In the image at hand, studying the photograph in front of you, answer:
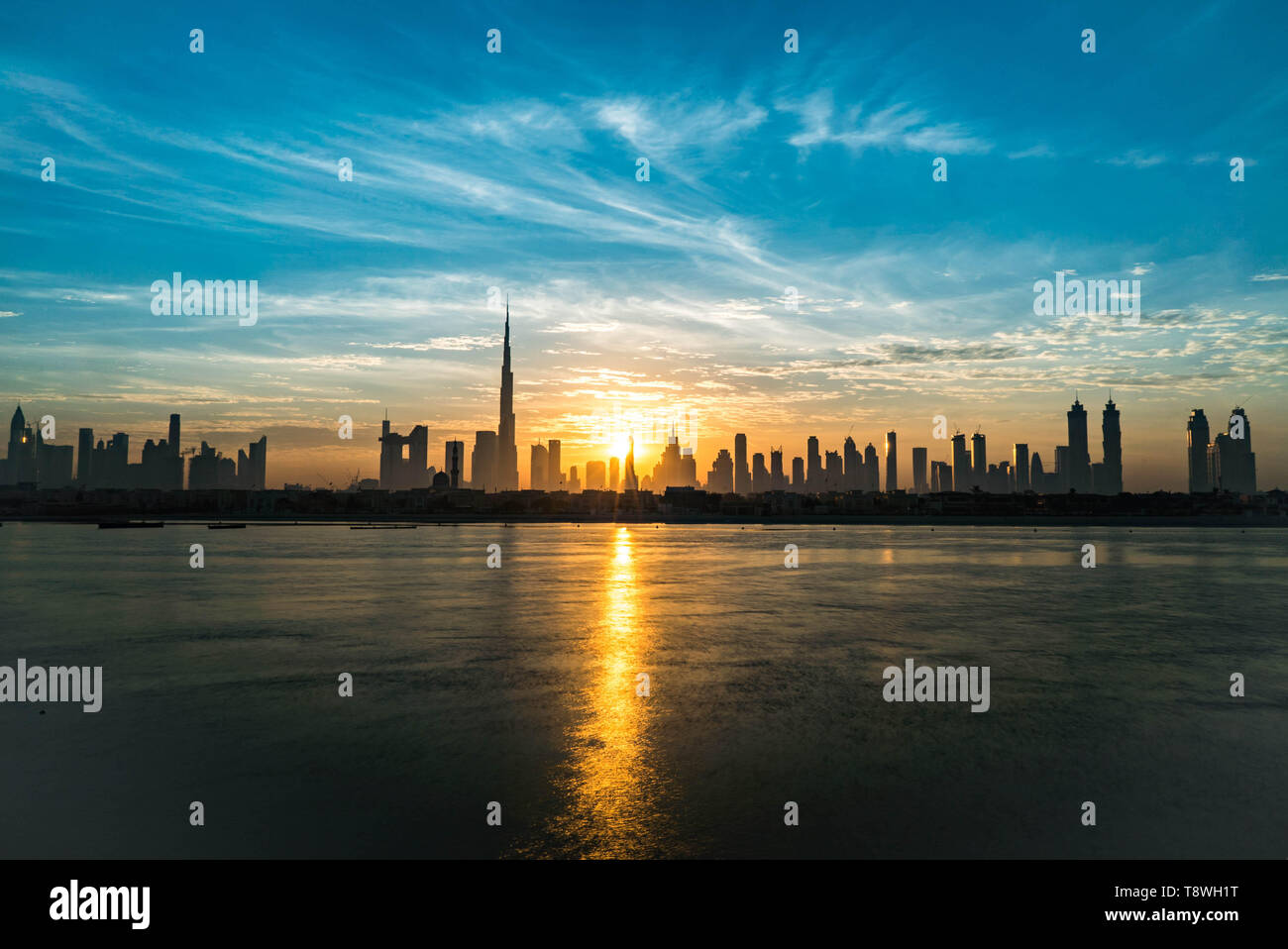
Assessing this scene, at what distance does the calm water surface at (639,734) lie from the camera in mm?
9375

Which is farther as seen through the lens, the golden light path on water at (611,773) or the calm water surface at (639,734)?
the calm water surface at (639,734)

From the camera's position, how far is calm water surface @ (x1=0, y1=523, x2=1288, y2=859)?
9375mm

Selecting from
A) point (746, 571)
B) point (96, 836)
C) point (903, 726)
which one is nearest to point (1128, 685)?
point (903, 726)

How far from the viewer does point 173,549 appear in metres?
73.3

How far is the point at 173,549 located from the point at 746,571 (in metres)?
59.4

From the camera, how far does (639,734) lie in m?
13.3

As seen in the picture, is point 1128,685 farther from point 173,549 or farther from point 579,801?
point 173,549

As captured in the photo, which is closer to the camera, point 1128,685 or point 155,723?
point 155,723

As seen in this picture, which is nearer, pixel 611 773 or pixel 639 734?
pixel 611 773

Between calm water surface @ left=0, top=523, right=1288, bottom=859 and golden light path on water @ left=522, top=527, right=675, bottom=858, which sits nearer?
golden light path on water @ left=522, top=527, right=675, bottom=858

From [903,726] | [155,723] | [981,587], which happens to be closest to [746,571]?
[981,587]

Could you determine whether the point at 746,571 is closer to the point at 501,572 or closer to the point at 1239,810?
the point at 501,572
